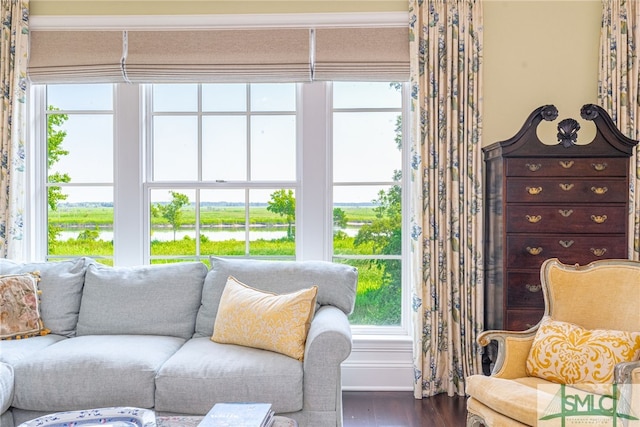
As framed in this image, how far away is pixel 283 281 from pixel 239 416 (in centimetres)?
123

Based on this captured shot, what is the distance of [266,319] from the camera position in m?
2.51

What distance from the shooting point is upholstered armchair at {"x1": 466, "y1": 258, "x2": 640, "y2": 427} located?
1859 millimetres

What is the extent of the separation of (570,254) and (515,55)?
1346 mm

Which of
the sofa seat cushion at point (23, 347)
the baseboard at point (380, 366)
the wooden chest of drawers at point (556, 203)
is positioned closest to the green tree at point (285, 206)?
the baseboard at point (380, 366)

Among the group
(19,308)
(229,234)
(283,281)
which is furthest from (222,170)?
(19,308)

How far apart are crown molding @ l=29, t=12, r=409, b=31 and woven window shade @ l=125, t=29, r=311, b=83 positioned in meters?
0.05

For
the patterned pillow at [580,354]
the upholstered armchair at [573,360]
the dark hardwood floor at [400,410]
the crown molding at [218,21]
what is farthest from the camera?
the crown molding at [218,21]

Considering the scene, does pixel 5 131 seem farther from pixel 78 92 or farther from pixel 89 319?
pixel 89 319

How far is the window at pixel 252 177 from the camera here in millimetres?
3406

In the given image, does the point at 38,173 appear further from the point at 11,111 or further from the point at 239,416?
the point at 239,416

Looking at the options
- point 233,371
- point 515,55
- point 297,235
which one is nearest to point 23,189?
point 297,235

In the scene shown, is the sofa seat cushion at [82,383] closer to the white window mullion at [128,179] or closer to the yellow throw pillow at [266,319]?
the yellow throw pillow at [266,319]

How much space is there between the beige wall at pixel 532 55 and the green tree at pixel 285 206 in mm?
1212

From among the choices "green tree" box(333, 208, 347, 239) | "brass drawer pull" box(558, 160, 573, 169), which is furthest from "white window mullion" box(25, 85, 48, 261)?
"brass drawer pull" box(558, 160, 573, 169)
